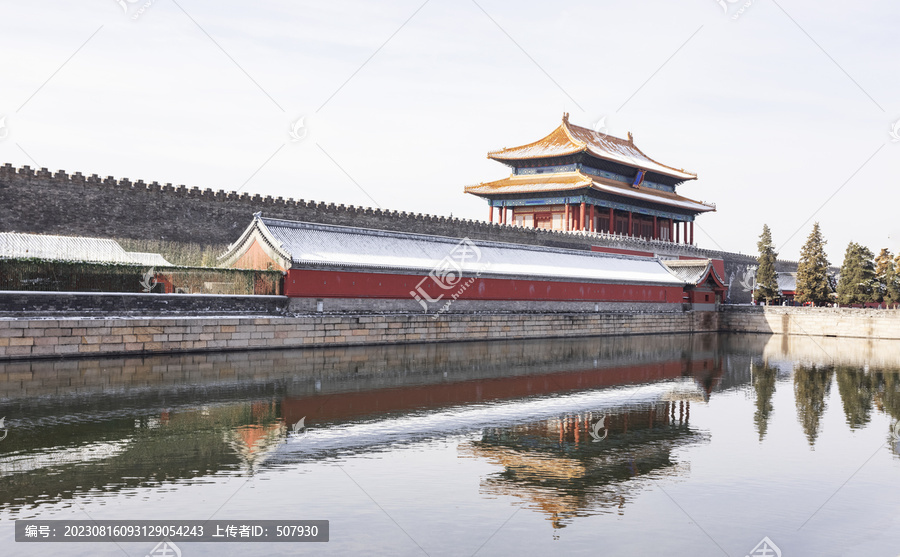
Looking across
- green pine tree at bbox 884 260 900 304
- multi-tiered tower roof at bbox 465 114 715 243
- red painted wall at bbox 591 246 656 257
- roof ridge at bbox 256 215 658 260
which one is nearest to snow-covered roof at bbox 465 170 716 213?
multi-tiered tower roof at bbox 465 114 715 243

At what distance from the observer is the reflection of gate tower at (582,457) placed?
1084cm

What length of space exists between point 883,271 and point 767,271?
311 inches

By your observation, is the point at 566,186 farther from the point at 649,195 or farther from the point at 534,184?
the point at 649,195

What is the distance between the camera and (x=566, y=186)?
185 ft

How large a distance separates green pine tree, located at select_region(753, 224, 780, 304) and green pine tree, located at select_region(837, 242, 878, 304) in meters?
5.35

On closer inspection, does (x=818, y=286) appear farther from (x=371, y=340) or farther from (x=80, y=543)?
(x=80, y=543)

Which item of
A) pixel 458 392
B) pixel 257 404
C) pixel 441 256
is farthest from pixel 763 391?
pixel 441 256

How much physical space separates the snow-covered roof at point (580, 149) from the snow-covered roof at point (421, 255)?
38.2ft

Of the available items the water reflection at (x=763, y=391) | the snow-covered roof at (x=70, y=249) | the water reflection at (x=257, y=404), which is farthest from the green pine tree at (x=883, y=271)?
the snow-covered roof at (x=70, y=249)

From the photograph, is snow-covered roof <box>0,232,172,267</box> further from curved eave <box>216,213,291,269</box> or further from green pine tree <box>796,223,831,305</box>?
green pine tree <box>796,223,831,305</box>

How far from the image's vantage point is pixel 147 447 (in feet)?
41.8

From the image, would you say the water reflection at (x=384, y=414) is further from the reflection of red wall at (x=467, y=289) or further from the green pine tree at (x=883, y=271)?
the green pine tree at (x=883, y=271)

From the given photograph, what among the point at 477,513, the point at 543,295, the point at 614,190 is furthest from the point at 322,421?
the point at 614,190

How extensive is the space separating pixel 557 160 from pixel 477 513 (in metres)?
50.8
